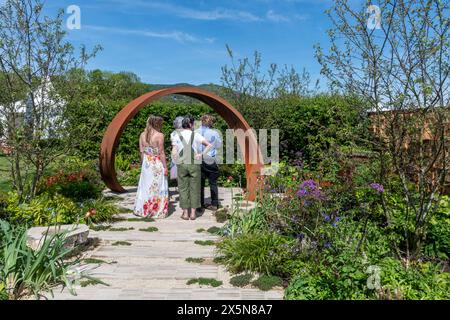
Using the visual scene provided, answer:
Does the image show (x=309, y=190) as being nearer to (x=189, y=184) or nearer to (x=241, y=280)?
(x=241, y=280)

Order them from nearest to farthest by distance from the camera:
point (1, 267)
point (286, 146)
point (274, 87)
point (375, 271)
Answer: point (375, 271) < point (1, 267) < point (286, 146) < point (274, 87)

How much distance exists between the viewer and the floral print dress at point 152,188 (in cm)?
740

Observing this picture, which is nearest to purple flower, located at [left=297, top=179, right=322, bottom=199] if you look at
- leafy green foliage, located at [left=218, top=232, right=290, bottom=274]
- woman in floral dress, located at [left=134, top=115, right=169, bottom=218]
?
leafy green foliage, located at [left=218, top=232, right=290, bottom=274]

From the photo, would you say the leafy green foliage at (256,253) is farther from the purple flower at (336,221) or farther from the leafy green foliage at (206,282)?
the purple flower at (336,221)

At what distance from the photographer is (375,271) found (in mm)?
3508

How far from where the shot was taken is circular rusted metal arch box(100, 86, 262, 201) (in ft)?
27.1

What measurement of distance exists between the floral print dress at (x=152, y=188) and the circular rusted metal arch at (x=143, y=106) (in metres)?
1.21

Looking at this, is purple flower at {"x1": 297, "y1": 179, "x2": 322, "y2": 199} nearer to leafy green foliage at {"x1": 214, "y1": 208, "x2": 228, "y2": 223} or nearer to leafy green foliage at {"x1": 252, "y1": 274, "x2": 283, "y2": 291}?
leafy green foliage at {"x1": 252, "y1": 274, "x2": 283, "y2": 291}

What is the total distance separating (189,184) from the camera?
731 centimetres

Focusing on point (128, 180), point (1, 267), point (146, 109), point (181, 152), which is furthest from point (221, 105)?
point (1, 267)

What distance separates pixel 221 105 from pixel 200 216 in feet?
8.85
